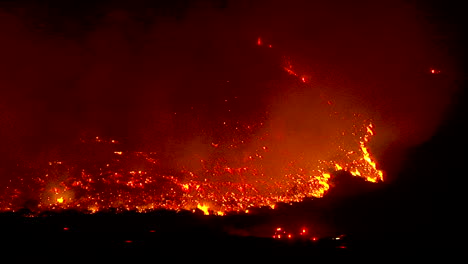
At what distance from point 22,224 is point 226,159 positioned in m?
1.28

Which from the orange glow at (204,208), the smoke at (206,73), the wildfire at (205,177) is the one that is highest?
the smoke at (206,73)

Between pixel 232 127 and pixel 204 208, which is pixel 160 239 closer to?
pixel 204 208

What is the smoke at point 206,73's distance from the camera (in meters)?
2.78

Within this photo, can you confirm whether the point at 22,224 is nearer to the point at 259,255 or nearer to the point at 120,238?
the point at 120,238

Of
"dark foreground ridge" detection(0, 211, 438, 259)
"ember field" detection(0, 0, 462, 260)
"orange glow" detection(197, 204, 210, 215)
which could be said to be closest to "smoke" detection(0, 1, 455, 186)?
"ember field" detection(0, 0, 462, 260)

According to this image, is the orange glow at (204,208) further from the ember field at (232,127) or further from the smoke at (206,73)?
the smoke at (206,73)

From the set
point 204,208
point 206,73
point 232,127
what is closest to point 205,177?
point 204,208

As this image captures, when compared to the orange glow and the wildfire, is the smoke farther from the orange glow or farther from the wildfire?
the orange glow

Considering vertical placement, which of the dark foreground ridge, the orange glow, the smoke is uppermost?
the smoke

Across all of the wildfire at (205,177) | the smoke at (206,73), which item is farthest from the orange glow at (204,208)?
the smoke at (206,73)

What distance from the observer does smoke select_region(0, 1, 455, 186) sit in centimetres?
278

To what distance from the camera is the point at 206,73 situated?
121 inches

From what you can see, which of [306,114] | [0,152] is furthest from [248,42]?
[0,152]

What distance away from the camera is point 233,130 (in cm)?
286
